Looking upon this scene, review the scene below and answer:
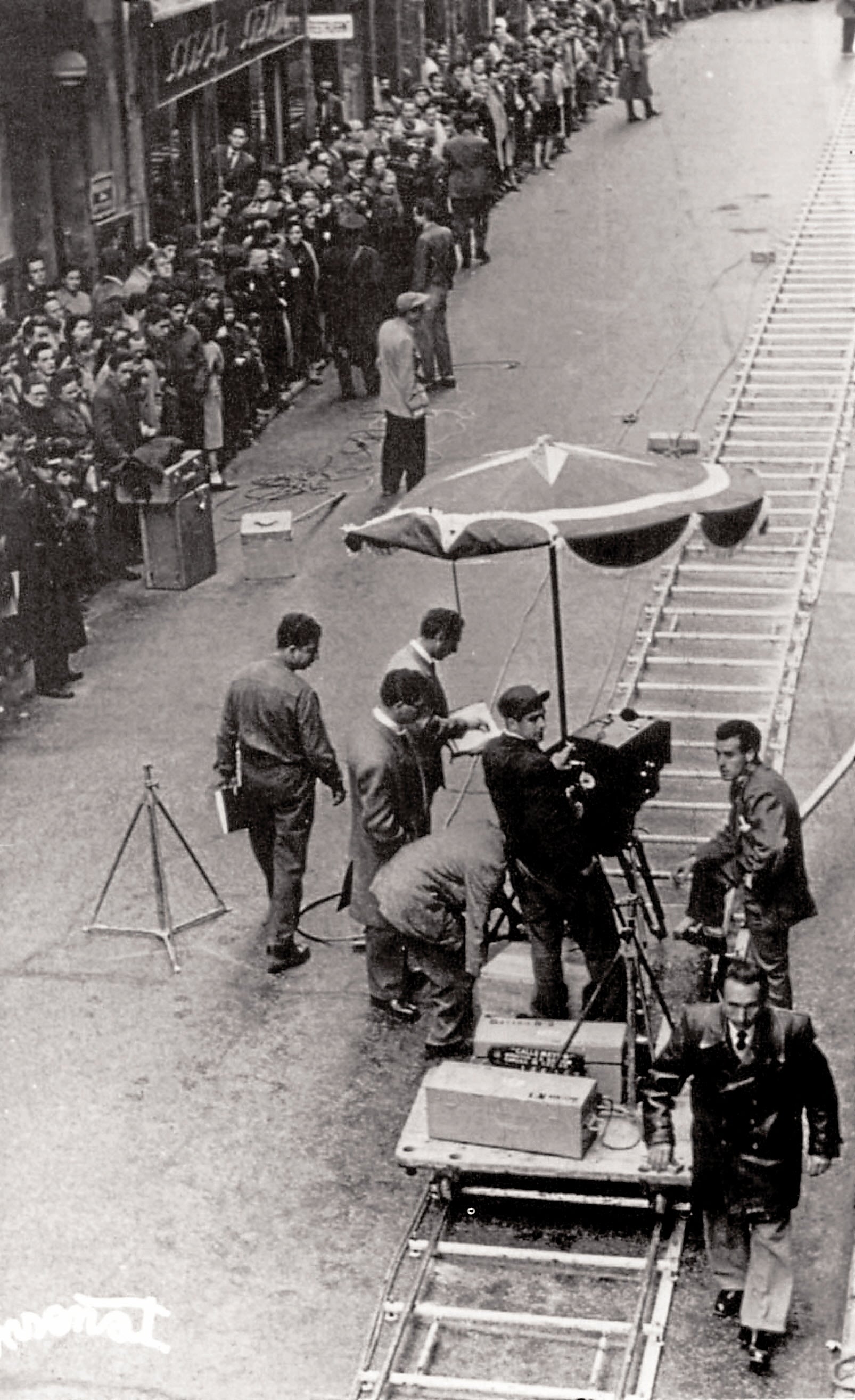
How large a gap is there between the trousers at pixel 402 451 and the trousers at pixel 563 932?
9.38m

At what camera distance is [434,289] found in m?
22.8

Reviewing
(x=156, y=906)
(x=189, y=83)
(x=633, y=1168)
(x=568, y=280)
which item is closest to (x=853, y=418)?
(x=568, y=280)

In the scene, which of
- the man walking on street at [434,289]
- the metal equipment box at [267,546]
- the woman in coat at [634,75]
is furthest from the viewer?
the woman in coat at [634,75]

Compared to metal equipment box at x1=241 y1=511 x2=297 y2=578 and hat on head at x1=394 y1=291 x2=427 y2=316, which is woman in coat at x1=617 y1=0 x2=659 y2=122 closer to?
hat on head at x1=394 y1=291 x2=427 y2=316

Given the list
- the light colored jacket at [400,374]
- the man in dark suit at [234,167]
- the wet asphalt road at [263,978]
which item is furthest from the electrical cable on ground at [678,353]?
the man in dark suit at [234,167]

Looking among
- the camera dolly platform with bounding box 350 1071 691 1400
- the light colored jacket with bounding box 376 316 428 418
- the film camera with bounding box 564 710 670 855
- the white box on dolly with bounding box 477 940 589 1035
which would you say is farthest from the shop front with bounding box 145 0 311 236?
the camera dolly platform with bounding box 350 1071 691 1400

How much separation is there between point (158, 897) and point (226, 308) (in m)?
9.71

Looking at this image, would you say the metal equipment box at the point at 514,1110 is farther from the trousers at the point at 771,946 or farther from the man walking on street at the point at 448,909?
the trousers at the point at 771,946

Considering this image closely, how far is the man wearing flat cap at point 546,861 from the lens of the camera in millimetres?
A: 10641

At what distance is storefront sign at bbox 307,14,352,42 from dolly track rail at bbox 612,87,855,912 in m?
7.31

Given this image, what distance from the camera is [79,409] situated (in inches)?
701

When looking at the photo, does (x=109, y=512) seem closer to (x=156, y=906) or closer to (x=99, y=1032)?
(x=156, y=906)

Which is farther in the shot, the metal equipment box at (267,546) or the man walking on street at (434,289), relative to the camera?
the man walking on street at (434,289)

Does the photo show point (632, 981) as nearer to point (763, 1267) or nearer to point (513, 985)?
point (513, 985)
